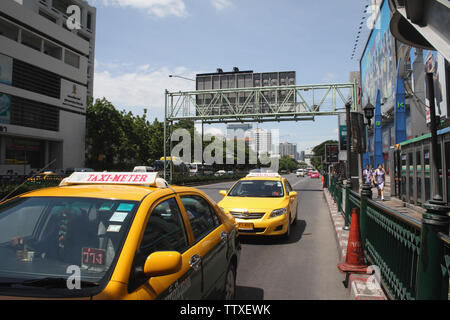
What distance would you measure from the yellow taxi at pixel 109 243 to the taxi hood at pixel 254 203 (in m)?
4.07

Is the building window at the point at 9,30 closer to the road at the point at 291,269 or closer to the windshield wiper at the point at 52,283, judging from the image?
the road at the point at 291,269

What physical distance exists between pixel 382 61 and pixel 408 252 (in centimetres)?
2944

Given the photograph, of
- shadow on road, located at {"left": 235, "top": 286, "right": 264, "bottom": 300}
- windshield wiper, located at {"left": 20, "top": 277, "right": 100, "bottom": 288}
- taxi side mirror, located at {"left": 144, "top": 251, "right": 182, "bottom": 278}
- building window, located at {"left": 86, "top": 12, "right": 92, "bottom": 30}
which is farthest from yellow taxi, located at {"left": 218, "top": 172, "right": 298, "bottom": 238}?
building window, located at {"left": 86, "top": 12, "right": 92, "bottom": 30}

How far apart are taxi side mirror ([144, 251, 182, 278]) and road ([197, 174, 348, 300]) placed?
250 centimetres

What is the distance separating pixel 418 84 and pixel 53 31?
111 ft

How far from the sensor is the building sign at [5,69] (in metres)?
27.3

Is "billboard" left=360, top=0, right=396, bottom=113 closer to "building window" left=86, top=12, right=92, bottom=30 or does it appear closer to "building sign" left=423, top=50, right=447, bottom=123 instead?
"building sign" left=423, top=50, right=447, bottom=123

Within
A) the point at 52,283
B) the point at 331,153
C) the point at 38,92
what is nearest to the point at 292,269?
the point at 52,283

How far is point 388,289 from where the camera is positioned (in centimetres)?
371

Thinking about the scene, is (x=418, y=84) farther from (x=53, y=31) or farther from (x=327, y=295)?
(x=53, y=31)

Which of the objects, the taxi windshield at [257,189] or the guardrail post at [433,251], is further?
the taxi windshield at [257,189]

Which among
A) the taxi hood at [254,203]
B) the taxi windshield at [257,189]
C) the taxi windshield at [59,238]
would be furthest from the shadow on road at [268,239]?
the taxi windshield at [59,238]

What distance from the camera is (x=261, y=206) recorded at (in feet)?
24.2

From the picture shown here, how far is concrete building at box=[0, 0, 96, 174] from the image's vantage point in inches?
1118
